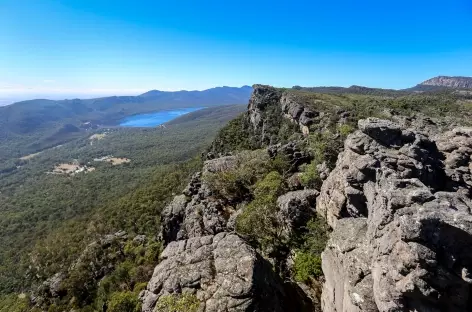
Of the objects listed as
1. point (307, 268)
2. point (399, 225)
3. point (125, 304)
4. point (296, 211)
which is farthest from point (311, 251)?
point (125, 304)

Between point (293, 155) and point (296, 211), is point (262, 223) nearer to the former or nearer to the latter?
point (296, 211)

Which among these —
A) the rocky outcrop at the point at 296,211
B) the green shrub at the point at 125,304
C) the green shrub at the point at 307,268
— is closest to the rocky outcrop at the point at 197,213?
the rocky outcrop at the point at 296,211

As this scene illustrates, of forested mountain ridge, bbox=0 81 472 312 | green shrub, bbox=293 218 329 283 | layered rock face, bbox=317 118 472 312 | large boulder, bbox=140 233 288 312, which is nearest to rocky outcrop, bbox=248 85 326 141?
forested mountain ridge, bbox=0 81 472 312

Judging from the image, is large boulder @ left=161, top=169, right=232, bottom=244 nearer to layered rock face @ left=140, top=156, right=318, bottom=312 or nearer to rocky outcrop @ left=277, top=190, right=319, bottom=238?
rocky outcrop @ left=277, top=190, right=319, bottom=238

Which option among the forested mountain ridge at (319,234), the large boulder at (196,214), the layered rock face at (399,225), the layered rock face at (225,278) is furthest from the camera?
the large boulder at (196,214)

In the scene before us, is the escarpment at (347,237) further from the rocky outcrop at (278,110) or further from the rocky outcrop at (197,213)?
the rocky outcrop at (278,110)

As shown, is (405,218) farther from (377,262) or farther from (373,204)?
(373,204)

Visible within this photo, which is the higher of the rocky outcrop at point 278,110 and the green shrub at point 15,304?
the rocky outcrop at point 278,110
